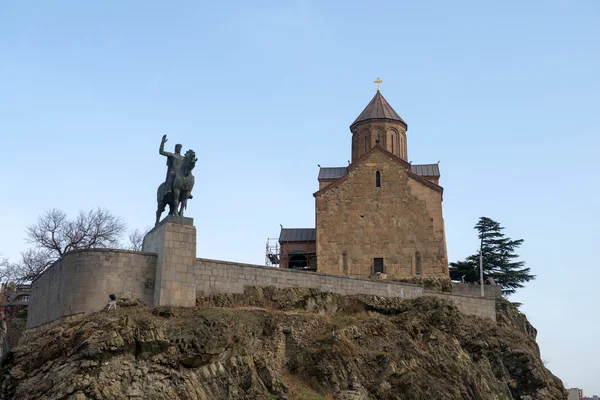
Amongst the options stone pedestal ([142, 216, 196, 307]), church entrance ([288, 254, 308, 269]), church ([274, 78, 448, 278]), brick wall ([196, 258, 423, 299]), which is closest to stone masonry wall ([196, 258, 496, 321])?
brick wall ([196, 258, 423, 299])

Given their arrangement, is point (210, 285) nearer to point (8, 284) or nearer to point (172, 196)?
point (172, 196)

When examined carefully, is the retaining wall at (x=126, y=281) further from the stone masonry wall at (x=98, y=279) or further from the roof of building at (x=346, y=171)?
the roof of building at (x=346, y=171)

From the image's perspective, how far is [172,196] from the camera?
74.1ft

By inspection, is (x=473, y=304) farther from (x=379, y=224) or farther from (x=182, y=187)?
(x=182, y=187)

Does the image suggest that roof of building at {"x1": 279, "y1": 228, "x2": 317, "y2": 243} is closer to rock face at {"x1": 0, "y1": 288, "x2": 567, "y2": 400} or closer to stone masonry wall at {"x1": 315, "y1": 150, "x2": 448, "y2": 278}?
stone masonry wall at {"x1": 315, "y1": 150, "x2": 448, "y2": 278}

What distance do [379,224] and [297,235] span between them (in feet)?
20.0

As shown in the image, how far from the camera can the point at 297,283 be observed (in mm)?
24938

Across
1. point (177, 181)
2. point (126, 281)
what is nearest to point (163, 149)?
point (177, 181)

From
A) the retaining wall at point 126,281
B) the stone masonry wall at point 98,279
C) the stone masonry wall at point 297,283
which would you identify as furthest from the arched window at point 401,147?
the stone masonry wall at point 98,279

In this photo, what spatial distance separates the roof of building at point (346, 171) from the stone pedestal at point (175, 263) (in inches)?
798

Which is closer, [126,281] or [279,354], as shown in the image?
[126,281]

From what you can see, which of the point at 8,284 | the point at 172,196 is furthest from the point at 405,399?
the point at 8,284

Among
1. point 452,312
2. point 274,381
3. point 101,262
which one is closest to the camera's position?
point 274,381

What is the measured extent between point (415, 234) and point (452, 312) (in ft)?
29.6
